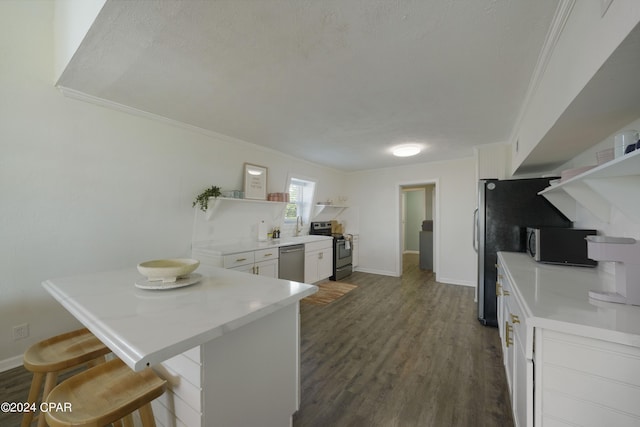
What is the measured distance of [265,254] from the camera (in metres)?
3.44

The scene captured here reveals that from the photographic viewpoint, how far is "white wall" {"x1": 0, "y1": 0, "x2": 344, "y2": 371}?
78.1 inches

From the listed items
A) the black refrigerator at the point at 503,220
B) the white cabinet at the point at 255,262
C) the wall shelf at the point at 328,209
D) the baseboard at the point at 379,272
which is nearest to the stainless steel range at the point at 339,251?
the wall shelf at the point at 328,209

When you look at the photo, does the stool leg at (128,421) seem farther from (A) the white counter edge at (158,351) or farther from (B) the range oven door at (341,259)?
(B) the range oven door at (341,259)

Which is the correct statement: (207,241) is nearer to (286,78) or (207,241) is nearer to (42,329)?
(42,329)

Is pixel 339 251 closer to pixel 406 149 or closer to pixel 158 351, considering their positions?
pixel 406 149

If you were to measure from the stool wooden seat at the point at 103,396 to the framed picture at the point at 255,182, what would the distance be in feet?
9.09

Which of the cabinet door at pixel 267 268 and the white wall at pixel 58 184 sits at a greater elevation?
the white wall at pixel 58 184

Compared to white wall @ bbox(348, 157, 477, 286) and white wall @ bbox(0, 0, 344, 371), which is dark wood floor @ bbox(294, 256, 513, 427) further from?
white wall @ bbox(0, 0, 344, 371)

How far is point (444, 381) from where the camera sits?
1.96 m

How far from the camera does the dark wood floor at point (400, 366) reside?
64.4 inches

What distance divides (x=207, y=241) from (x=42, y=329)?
5.28 ft

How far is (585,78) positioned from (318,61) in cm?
142

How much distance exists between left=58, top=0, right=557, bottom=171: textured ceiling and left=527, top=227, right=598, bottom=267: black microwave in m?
1.22

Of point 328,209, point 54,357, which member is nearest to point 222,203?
point 54,357
